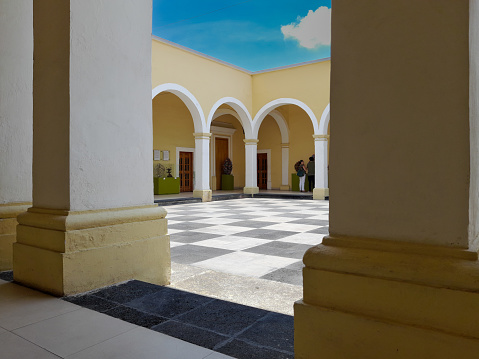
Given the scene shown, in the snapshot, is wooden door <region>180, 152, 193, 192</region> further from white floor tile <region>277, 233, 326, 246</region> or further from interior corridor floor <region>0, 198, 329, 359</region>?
interior corridor floor <region>0, 198, 329, 359</region>

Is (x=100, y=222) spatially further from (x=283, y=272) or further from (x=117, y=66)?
(x=283, y=272)

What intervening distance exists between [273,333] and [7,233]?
2.87 meters

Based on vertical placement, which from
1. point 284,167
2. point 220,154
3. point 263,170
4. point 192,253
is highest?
point 220,154

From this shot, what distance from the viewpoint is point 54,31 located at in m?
2.79

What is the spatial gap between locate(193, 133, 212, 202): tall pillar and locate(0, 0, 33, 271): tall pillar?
10.6 meters

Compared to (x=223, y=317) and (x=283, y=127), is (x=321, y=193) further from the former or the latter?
(x=223, y=317)

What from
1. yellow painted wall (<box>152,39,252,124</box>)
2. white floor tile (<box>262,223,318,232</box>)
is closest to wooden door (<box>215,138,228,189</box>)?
yellow painted wall (<box>152,39,252,124</box>)

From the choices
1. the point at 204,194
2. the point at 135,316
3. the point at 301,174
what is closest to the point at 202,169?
the point at 204,194

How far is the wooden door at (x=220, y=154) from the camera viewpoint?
2072 cm

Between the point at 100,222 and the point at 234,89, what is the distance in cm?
1401

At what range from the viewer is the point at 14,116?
3658mm

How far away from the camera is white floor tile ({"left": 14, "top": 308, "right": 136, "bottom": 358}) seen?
1.88m

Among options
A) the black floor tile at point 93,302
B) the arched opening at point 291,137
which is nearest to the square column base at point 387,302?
the black floor tile at point 93,302

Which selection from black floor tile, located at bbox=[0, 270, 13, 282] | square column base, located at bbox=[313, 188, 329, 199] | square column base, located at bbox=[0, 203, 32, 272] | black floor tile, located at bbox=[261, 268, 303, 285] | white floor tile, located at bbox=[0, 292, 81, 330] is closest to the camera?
white floor tile, located at bbox=[0, 292, 81, 330]
